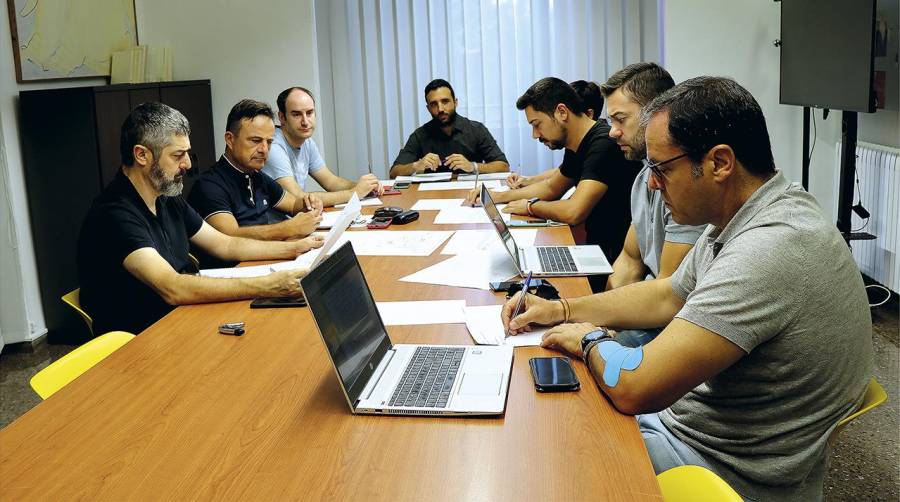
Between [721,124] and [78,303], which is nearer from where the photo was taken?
[721,124]

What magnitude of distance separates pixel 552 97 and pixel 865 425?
75.7 inches

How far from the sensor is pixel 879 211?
4.59 meters

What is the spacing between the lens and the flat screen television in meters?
4.05

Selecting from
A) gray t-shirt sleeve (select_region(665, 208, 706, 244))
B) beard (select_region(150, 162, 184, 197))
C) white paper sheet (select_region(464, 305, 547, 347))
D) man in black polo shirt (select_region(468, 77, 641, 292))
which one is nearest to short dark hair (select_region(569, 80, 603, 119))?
man in black polo shirt (select_region(468, 77, 641, 292))

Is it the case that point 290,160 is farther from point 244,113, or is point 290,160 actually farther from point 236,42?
point 236,42

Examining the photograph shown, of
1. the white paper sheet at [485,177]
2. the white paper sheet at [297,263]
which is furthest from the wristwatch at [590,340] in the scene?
the white paper sheet at [485,177]

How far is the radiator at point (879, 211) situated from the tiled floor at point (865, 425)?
0.75 ft

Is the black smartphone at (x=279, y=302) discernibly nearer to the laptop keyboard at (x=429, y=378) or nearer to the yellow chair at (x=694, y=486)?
the laptop keyboard at (x=429, y=378)

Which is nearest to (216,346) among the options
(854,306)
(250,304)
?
(250,304)

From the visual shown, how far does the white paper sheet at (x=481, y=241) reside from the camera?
10.1ft

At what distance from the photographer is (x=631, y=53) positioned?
21.5 feet

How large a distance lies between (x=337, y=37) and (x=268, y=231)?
11.6 feet

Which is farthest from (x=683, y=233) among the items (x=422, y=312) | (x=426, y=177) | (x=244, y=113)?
(x=426, y=177)

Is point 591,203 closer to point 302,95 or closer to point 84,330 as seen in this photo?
point 302,95
